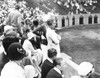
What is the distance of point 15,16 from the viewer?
6.71 meters

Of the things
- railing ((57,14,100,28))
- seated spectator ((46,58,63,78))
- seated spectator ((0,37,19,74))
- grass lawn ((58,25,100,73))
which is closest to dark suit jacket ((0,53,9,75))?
seated spectator ((0,37,19,74))

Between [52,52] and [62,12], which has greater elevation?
[52,52]

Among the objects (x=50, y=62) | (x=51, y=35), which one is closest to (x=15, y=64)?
(x=50, y=62)

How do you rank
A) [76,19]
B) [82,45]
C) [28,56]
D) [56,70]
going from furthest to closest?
[76,19]
[82,45]
[28,56]
[56,70]

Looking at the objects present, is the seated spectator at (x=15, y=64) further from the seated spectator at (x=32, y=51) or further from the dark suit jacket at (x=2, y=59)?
the seated spectator at (x=32, y=51)

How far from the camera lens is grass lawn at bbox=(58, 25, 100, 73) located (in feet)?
35.0

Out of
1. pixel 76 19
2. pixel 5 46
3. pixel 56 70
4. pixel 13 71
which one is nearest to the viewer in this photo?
pixel 13 71

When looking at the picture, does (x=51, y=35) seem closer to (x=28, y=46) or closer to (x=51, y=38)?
(x=51, y=38)

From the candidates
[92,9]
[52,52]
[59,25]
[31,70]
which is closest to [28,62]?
[52,52]

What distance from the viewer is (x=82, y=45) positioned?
1298 centimetres

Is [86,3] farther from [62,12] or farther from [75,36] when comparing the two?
[75,36]

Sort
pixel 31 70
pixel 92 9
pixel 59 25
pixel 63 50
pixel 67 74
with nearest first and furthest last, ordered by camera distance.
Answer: pixel 31 70
pixel 67 74
pixel 63 50
pixel 59 25
pixel 92 9

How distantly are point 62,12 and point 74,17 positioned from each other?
932 millimetres

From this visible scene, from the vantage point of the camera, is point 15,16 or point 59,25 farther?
point 59,25
